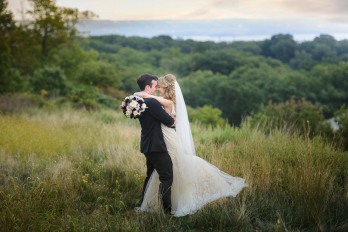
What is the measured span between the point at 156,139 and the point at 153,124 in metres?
0.19

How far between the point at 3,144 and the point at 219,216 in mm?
5729

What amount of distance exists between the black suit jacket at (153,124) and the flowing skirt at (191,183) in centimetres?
15

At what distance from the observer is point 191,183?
17.2 ft

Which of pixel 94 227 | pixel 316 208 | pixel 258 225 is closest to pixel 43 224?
pixel 94 227

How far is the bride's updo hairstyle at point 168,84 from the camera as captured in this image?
5137 millimetres

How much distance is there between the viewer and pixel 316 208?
4.56 meters

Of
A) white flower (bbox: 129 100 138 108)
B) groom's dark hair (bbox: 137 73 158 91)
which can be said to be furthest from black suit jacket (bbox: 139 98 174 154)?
groom's dark hair (bbox: 137 73 158 91)

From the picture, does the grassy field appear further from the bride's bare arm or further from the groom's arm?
the bride's bare arm

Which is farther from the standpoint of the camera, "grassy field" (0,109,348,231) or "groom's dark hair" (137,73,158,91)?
"groom's dark hair" (137,73,158,91)

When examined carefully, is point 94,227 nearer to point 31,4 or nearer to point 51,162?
point 51,162

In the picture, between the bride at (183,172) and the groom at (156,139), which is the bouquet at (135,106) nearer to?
the groom at (156,139)

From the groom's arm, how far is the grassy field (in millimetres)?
1113

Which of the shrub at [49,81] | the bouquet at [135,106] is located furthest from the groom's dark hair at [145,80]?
the shrub at [49,81]

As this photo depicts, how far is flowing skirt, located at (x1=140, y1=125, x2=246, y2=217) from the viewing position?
514cm
